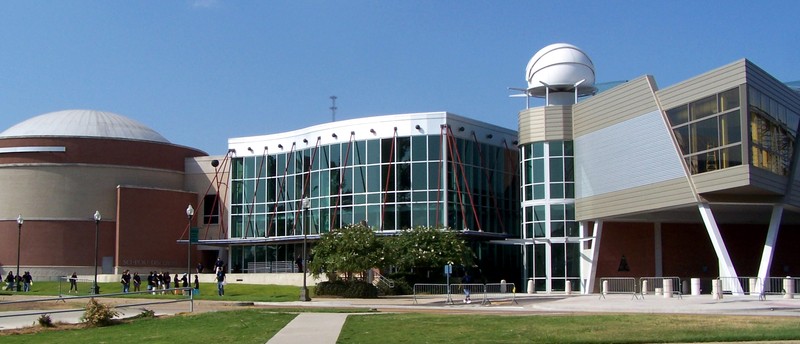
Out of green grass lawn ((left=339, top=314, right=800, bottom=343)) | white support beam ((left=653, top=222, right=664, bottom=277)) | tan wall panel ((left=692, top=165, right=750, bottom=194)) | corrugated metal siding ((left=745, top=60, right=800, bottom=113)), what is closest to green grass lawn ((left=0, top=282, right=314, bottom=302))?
tan wall panel ((left=692, top=165, right=750, bottom=194))

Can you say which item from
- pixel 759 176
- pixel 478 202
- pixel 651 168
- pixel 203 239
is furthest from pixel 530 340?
pixel 203 239

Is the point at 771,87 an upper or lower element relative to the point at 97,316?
upper

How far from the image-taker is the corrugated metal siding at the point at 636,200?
4897 centimetres

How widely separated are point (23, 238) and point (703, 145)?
53.0 meters

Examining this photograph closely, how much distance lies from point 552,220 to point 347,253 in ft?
49.2

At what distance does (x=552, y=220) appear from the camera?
59.0 meters

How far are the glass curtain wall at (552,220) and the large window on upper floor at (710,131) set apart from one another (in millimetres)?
10842

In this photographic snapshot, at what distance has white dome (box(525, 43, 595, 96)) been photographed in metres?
59.9

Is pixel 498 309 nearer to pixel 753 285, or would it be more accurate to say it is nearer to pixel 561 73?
pixel 753 285

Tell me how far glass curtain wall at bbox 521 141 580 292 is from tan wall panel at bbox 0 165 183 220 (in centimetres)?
3585

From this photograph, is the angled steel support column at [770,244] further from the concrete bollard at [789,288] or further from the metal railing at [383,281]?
the metal railing at [383,281]

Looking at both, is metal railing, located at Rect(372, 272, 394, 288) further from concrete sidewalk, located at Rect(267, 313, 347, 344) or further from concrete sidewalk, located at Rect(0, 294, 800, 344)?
concrete sidewalk, located at Rect(267, 313, 347, 344)

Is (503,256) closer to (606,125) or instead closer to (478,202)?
(478,202)

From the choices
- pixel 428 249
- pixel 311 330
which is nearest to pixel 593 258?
pixel 428 249
